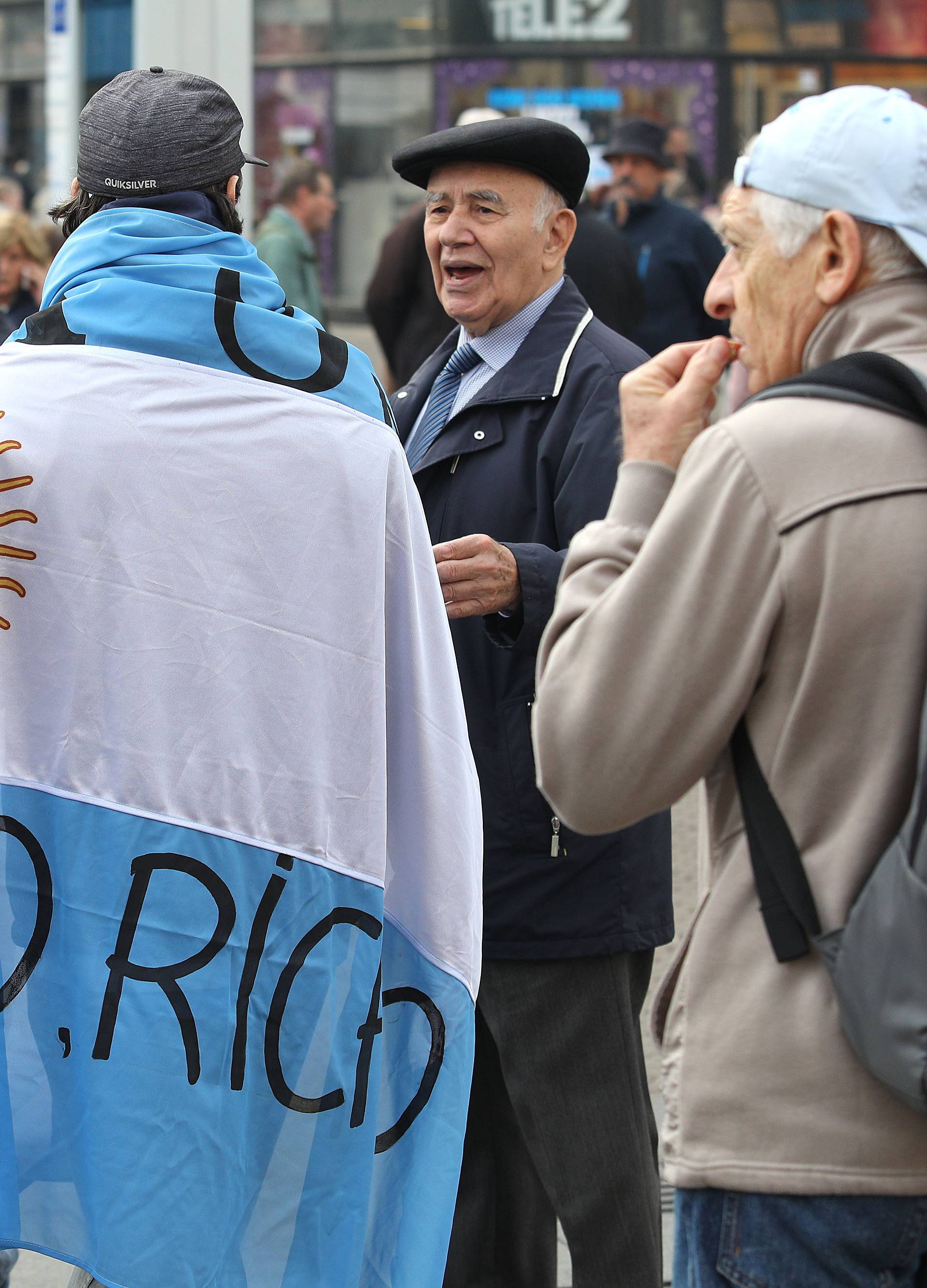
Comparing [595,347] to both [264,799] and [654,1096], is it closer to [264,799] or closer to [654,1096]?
[264,799]

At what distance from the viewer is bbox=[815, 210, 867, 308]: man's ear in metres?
1.67

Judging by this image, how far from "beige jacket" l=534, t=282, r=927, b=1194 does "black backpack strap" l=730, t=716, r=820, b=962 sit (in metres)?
0.01

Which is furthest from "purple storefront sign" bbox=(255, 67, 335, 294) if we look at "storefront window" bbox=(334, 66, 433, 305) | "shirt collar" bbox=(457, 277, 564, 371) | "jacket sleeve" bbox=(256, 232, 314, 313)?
"shirt collar" bbox=(457, 277, 564, 371)

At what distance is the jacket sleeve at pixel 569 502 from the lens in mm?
2604

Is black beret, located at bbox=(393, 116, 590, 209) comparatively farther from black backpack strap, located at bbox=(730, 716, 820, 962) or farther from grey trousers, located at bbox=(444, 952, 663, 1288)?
black backpack strap, located at bbox=(730, 716, 820, 962)

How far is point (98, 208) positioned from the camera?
91.7 inches

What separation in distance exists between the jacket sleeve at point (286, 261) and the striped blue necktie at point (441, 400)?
5523 millimetres

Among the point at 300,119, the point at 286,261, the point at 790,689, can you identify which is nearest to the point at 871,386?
the point at 790,689

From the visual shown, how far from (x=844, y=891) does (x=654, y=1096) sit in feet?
8.17

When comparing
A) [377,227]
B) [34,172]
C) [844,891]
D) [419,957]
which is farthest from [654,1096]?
[34,172]

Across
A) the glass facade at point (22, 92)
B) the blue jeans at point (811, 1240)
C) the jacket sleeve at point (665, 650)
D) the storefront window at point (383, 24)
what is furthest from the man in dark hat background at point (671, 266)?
the glass facade at point (22, 92)

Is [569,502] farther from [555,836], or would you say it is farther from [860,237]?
[860,237]

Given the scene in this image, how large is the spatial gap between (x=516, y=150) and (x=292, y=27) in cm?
1872

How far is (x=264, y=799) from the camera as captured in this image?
7.43 feet
